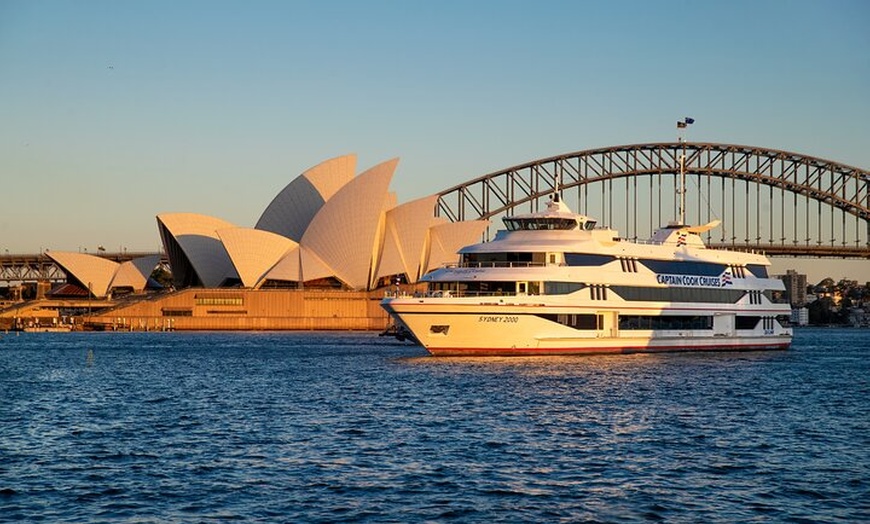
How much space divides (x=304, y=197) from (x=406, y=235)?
14.4m

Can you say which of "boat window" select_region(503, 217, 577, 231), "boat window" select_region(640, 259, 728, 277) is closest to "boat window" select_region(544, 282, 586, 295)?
"boat window" select_region(503, 217, 577, 231)

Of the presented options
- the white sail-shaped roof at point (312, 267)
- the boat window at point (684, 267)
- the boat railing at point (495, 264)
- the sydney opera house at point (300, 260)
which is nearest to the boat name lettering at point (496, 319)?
the boat railing at point (495, 264)

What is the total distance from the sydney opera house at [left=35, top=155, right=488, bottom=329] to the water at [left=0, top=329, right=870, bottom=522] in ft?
309

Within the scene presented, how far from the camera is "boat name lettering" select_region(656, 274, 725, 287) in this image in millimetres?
77119

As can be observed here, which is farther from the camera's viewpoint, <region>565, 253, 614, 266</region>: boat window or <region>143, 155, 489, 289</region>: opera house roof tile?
<region>143, 155, 489, 289</region>: opera house roof tile

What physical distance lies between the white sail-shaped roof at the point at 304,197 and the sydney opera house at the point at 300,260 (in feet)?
0.43

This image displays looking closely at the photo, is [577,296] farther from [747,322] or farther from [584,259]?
[747,322]

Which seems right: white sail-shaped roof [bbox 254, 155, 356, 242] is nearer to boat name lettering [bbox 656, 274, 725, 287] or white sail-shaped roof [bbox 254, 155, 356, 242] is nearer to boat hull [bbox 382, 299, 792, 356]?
boat name lettering [bbox 656, 274, 725, 287]

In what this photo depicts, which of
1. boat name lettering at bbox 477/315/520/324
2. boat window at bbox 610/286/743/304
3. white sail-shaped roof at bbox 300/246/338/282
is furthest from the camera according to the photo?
white sail-shaped roof at bbox 300/246/338/282

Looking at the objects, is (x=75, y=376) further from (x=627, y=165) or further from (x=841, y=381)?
(x=627, y=165)

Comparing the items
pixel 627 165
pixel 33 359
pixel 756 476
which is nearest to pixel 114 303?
pixel 627 165

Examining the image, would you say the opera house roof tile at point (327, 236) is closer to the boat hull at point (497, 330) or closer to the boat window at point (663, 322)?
the boat window at point (663, 322)

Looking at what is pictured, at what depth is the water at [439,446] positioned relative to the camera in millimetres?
26891

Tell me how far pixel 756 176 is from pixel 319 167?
218 ft
